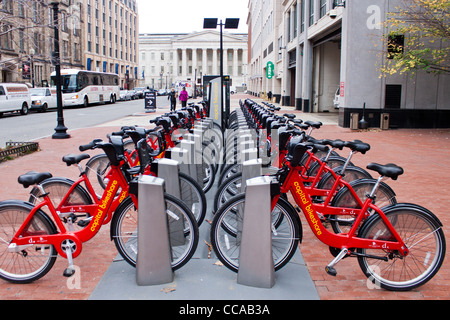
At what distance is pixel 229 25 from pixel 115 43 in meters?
74.3

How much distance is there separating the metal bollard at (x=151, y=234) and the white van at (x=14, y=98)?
26.6 meters

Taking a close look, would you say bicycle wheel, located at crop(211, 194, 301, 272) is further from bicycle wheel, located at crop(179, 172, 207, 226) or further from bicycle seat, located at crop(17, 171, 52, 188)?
bicycle seat, located at crop(17, 171, 52, 188)

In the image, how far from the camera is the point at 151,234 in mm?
3934

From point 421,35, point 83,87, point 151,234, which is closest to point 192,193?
point 151,234

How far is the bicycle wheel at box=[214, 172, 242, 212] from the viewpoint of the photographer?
16.9ft

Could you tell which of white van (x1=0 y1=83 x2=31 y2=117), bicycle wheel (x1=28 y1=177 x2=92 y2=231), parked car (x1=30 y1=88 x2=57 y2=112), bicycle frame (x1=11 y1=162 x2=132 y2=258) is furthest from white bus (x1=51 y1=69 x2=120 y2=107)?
bicycle frame (x1=11 y1=162 x2=132 y2=258)

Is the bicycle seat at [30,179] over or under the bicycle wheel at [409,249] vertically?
over

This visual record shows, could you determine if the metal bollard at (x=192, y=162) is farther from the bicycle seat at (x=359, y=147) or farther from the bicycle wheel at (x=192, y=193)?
the bicycle seat at (x=359, y=147)

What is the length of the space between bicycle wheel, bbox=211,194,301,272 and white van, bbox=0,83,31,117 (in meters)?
26.7

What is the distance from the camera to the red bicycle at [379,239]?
386 centimetres

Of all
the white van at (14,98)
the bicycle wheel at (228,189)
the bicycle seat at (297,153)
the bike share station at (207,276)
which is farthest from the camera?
the white van at (14,98)

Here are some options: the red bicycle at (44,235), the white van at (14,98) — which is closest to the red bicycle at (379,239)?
the red bicycle at (44,235)

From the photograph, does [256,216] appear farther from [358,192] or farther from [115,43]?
[115,43]
